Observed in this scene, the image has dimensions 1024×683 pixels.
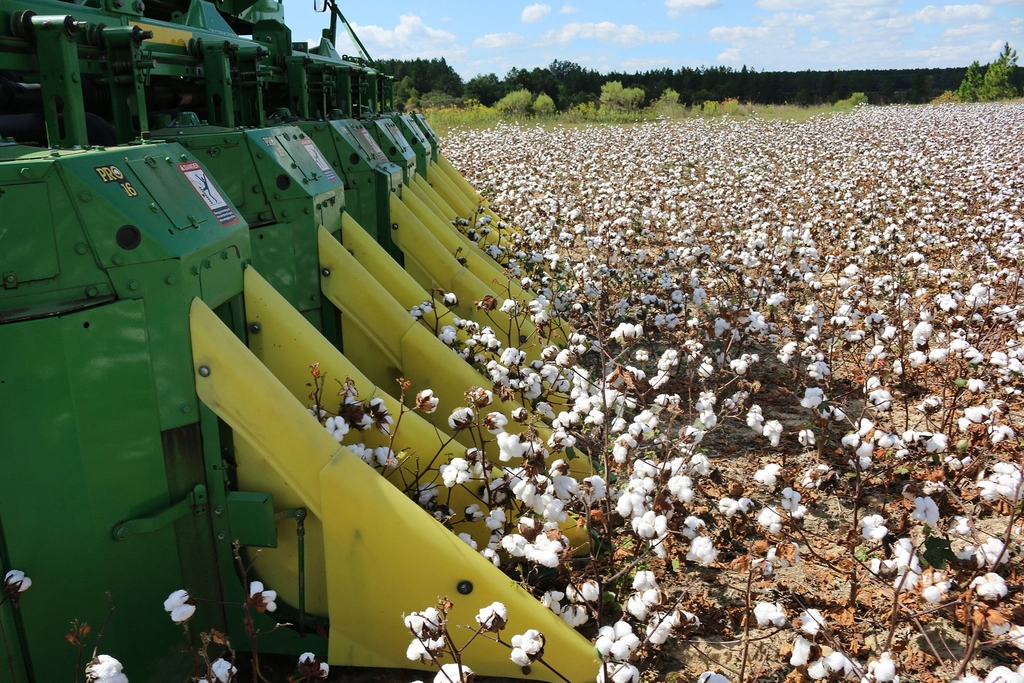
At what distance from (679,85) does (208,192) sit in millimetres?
62848

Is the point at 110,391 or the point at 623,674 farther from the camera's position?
the point at 110,391

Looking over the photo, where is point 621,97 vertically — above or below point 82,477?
above

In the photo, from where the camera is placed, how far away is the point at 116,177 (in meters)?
2.84

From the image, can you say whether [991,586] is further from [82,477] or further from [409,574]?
[82,477]

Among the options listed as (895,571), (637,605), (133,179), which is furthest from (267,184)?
(895,571)

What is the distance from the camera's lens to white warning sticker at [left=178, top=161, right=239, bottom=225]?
11.1ft

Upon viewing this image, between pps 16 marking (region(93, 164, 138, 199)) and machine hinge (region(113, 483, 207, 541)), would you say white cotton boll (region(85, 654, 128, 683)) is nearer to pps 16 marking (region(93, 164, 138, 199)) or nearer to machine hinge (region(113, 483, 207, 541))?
machine hinge (region(113, 483, 207, 541))

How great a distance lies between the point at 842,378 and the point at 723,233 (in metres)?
5.22

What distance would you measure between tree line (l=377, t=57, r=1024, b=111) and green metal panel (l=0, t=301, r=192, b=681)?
40.7m

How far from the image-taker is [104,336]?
106 inches

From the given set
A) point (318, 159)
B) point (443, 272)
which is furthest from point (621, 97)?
point (318, 159)

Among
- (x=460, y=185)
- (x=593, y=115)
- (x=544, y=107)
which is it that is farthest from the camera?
(x=544, y=107)

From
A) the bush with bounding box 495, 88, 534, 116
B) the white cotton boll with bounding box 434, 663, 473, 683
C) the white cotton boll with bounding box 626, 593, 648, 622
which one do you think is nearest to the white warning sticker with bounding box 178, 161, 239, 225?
the white cotton boll with bounding box 434, 663, 473, 683

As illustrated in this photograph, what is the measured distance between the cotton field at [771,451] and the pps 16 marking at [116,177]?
1.52 metres
